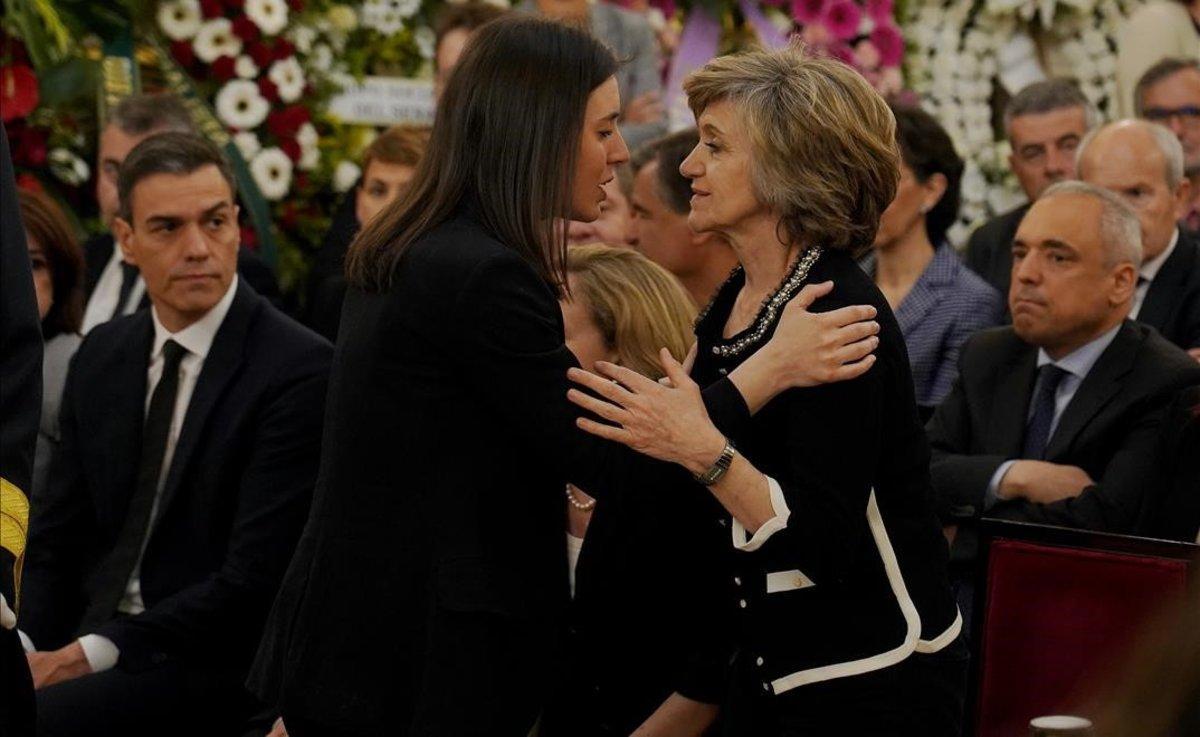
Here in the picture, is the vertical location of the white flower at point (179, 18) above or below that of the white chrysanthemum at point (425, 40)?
above

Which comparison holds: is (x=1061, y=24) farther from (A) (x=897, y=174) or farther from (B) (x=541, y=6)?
(A) (x=897, y=174)

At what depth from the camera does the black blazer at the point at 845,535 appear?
107 inches

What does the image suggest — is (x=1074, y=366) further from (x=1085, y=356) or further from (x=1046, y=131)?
(x=1046, y=131)

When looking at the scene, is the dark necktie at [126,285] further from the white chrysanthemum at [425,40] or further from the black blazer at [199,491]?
the white chrysanthemum at [425,40]

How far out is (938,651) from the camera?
2.86m

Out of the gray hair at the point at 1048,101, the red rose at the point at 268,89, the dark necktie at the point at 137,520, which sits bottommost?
the dark necktie at the point at 137,520

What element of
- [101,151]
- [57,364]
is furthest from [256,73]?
[57,364]

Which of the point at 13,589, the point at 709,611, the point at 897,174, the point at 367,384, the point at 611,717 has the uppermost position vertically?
the point at 897,174

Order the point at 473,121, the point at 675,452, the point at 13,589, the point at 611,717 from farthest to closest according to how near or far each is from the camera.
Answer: the point at 611,717 → the point at 473,121 → the point at 675,452 → the point at 13,589

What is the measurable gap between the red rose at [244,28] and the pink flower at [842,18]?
8.07 ft

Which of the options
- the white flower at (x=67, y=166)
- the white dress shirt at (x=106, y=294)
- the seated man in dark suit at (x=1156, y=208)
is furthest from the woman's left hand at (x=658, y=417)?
the white flower at (x=67, y=166)

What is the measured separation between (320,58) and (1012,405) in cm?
347

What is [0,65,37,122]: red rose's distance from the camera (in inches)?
240

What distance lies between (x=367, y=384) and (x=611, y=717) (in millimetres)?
1028
